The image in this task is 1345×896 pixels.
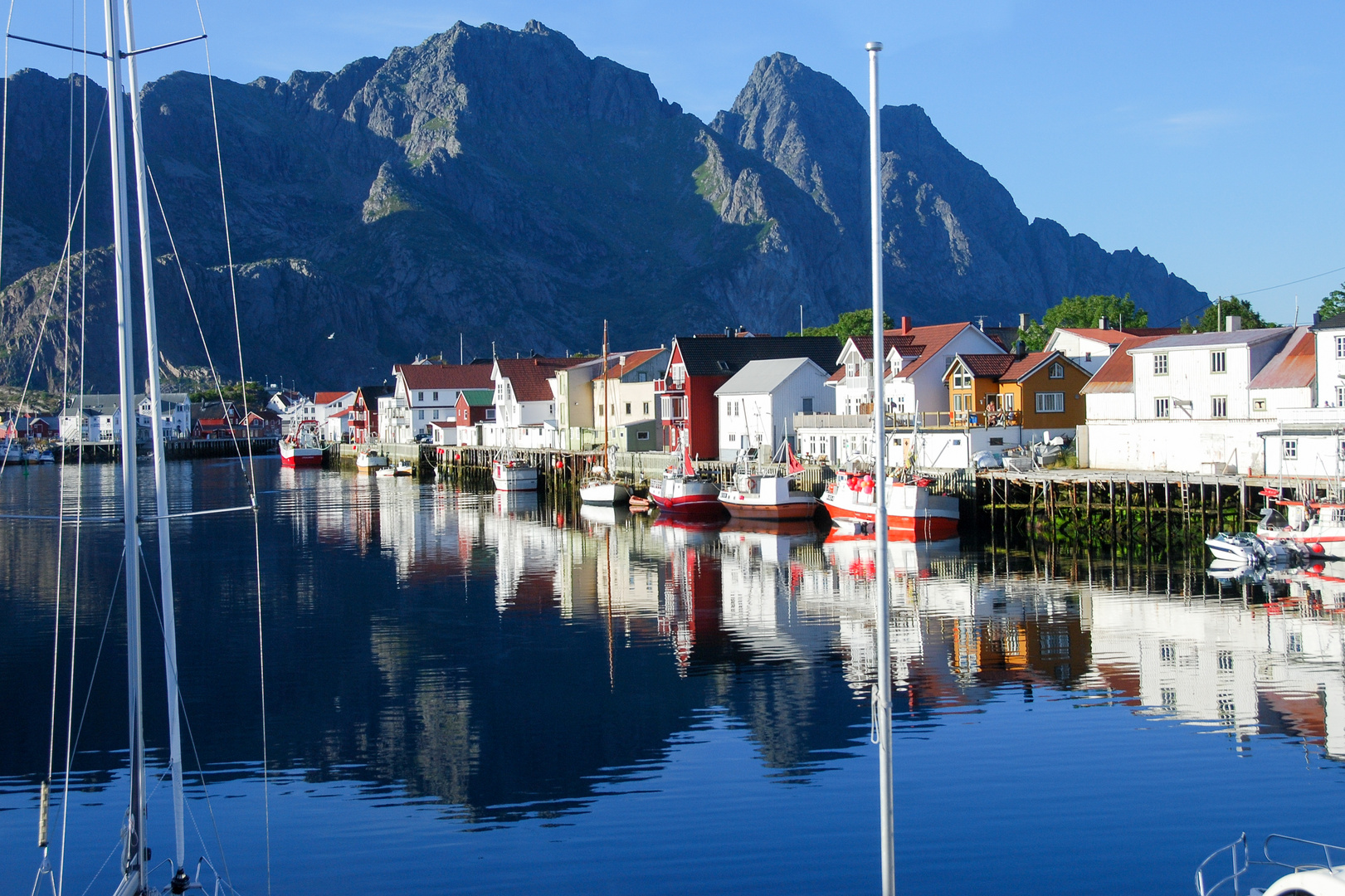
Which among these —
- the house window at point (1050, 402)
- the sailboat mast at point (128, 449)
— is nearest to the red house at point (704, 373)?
the house window at point (1050, 402)

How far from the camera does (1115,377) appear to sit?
65562mm

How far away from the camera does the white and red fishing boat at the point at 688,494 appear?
70500 mm

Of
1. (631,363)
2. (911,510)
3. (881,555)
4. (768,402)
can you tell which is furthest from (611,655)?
(631,363)

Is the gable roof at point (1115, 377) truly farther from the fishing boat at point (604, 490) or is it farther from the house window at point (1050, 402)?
the fishing boat at point (604, 490)

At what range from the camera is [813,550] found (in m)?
56.1

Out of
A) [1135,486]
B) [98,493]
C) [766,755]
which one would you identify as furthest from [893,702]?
[98,493]

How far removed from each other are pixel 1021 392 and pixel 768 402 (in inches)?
697

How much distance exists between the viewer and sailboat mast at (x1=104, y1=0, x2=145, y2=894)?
14.4 meters

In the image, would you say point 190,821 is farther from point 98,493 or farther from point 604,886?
point 98,493

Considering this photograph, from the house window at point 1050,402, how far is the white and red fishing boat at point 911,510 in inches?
540

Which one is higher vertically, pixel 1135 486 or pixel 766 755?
pixel 1135 486

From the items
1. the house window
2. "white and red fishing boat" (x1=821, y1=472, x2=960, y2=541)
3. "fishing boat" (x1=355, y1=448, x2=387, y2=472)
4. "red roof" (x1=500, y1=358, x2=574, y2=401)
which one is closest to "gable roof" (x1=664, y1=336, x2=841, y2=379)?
the house window

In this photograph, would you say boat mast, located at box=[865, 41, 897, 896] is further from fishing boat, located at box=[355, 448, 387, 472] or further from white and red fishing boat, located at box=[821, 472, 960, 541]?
fishing boat, located at box=[355, 448, 387, 472]

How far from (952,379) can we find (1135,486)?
19.9 metres
